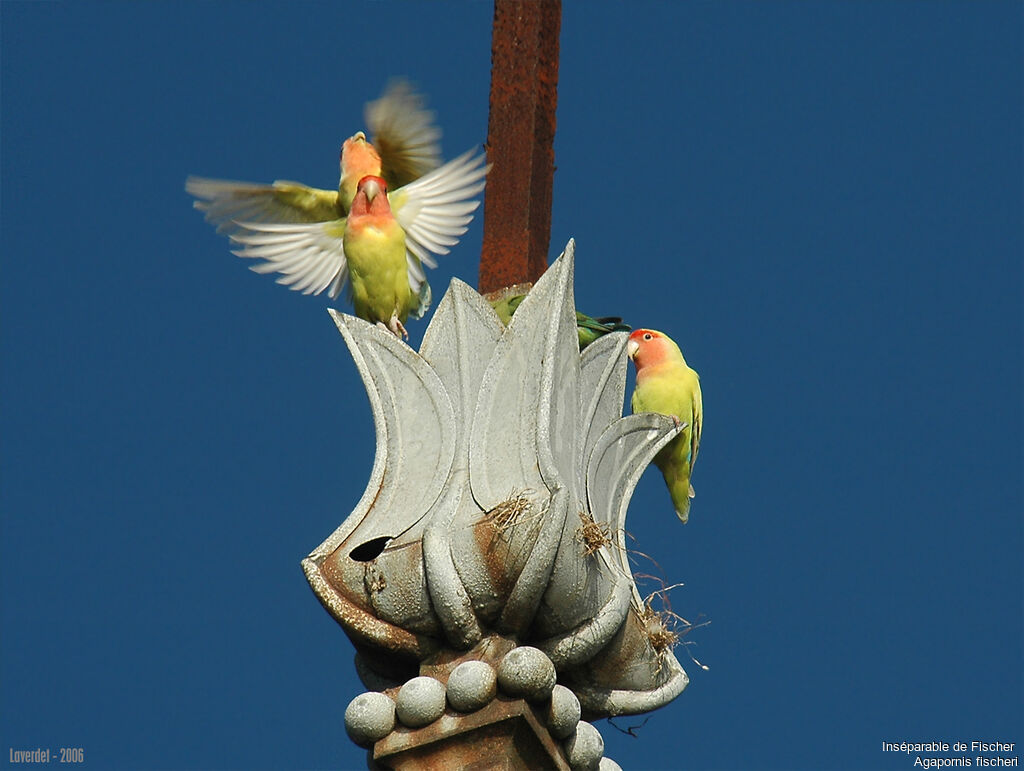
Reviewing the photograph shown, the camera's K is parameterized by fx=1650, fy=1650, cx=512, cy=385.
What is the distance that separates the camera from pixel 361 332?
5.70 m

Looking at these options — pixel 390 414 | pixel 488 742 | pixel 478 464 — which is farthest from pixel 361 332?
pixel 488 742

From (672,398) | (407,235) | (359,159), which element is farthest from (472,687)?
(359,159)

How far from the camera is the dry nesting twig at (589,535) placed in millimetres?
5008

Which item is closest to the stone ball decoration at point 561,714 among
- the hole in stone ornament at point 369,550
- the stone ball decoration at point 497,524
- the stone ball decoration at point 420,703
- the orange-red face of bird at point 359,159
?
the stone ball decoration at point 497,524

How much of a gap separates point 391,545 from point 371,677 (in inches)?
17.5

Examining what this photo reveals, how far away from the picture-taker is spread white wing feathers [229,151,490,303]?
738cm

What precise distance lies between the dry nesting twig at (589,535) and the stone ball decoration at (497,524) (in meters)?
0.01

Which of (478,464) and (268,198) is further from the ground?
(268,198)

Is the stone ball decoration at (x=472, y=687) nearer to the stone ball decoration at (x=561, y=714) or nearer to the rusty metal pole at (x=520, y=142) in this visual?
the stone ball decoration at (x=561, y=714)

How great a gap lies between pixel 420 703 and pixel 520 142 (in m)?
2.44

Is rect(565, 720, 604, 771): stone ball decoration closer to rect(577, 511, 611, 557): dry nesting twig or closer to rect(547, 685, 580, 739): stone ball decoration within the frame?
rect(547, 685, 580, 739): stone ball decoration

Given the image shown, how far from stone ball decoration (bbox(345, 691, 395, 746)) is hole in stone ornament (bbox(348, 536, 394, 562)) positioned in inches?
20.3

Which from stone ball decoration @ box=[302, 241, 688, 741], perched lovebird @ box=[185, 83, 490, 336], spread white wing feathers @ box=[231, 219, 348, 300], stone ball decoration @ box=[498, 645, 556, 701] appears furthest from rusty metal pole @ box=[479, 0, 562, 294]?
stone ball decoration @ box=[498, 645, 556, 701]

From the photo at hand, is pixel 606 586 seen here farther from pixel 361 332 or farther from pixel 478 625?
pixel 361 332
